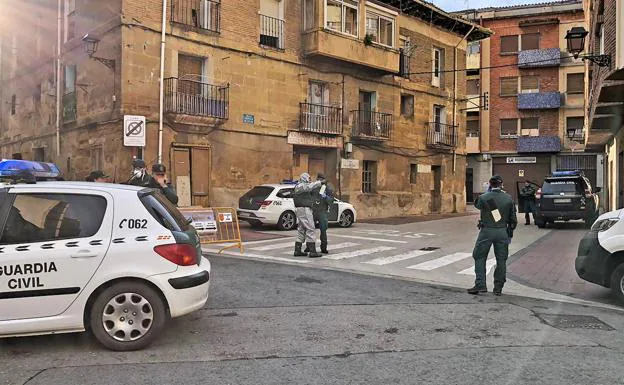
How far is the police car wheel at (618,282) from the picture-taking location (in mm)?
6758

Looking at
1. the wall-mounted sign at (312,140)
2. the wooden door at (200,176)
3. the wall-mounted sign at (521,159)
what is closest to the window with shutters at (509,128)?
the wall-mounted sign at (521,159)

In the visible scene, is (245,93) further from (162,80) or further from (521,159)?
(521,159)

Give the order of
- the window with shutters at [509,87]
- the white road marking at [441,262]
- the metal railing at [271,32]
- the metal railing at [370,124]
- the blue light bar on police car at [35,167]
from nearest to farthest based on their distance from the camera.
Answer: the white road marking at [441,262] < the blue light bar on police car at [35,167] < the metal railing at [271,32] < the metal railing at [370,124] < the window with shutters at [509,87]

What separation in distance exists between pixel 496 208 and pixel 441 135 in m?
20.3

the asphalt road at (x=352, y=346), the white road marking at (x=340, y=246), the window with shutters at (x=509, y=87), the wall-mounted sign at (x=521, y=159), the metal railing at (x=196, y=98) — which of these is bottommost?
the asphalt road at (x=352, y=346)

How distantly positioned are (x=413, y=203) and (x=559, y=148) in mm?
16688

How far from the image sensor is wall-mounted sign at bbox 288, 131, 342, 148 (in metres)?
19.7

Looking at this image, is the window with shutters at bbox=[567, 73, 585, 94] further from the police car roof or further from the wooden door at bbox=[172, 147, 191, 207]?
the police car roof

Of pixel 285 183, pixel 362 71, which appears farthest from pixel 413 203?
pixel 285 183

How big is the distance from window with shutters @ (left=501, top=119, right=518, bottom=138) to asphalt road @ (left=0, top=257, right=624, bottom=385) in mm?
32873

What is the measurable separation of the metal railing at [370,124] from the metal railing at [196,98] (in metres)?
6.47

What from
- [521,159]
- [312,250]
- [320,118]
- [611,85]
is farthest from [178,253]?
[521,159]

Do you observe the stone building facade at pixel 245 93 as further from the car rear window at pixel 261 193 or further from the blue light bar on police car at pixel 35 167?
the blue light bar on police car at pixel 35 167

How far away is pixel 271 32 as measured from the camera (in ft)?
63.1
